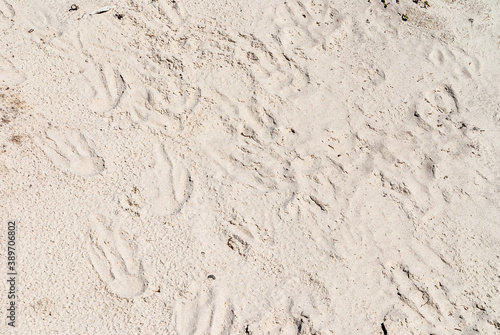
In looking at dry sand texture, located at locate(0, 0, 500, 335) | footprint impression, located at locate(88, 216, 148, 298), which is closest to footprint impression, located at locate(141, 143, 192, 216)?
dry sand texture, located at locate(0, 0, 500, 335)

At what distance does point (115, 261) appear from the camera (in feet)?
9.39

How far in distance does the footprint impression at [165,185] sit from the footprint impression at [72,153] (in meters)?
0.34

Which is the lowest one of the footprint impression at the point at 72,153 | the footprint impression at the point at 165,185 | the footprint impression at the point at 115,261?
the footprint impression at the point at 115,261

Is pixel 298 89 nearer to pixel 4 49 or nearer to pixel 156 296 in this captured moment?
pixel 156 296

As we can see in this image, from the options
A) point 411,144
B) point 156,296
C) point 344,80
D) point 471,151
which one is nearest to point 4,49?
point 156,296

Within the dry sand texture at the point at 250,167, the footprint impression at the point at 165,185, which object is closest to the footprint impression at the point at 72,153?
the dry sand texture at the point at 250,167

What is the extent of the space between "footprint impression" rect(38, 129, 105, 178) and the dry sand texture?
0.01 meters

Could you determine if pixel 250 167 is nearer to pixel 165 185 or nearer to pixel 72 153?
pixel 165 185

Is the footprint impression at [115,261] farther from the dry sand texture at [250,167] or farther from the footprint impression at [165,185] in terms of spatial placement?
the footprint impression at [165,185]

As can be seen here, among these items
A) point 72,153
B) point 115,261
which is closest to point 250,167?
point 115,261

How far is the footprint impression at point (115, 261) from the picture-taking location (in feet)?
9.20

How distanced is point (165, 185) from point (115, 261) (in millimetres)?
574

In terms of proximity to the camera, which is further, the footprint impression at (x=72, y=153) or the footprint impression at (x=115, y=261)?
the footprint impression at (x=72, y=153)

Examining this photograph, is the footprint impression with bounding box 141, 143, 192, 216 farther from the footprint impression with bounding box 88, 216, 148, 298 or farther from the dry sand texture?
the footprint impression with bounding box 88, 216, 148, 298
